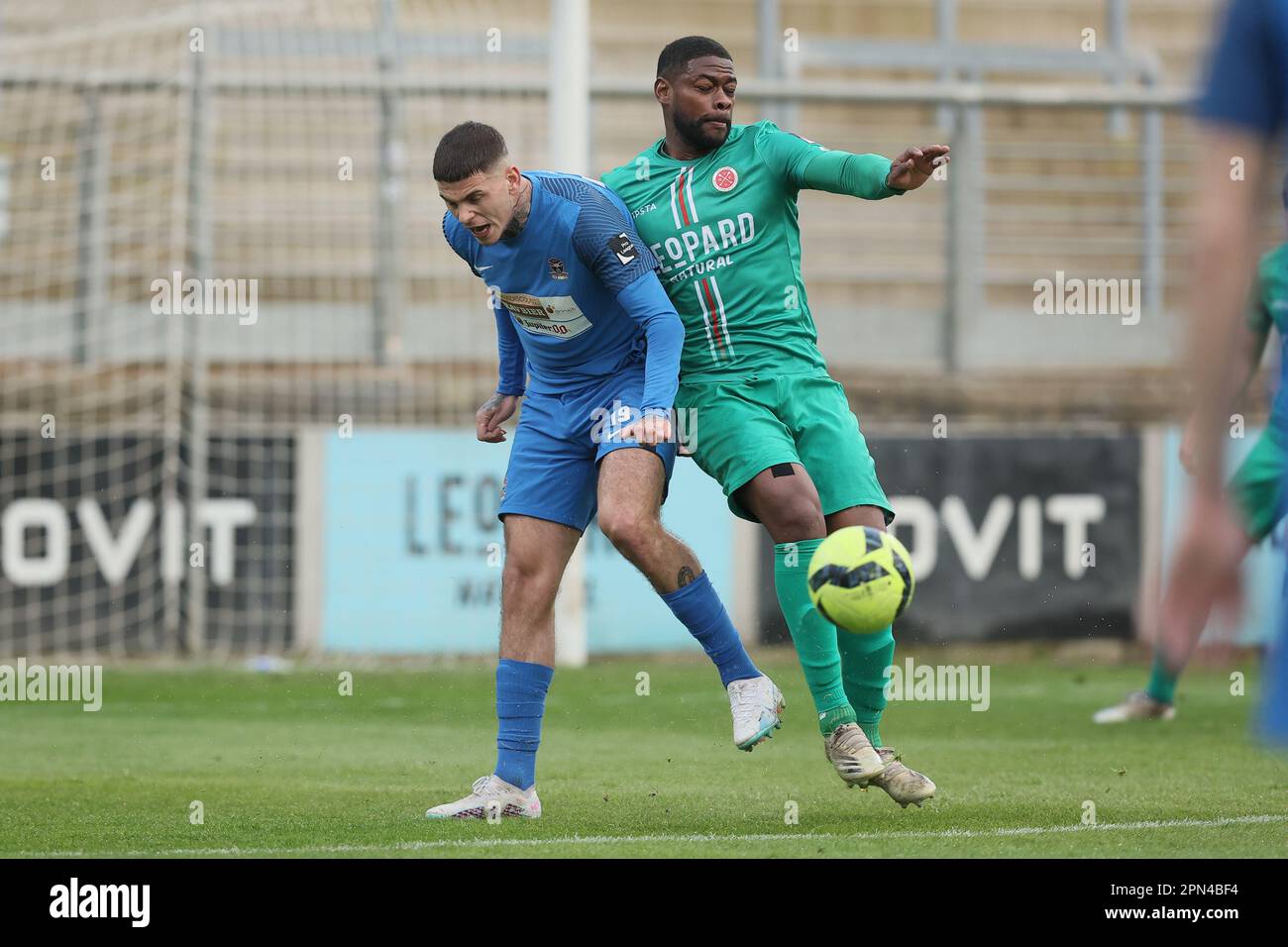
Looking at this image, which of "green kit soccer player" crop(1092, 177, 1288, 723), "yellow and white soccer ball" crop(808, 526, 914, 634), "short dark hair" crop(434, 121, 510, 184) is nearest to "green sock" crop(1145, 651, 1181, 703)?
"green kit soccer player" crop(1092, 177, 1288, 723)

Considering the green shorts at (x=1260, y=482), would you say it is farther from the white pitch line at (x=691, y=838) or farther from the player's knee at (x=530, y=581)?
the player's knee at (x=530, y=581)

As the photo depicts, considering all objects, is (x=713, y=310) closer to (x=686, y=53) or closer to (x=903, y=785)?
(x=686, y=53)

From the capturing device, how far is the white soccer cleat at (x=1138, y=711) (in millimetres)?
8273

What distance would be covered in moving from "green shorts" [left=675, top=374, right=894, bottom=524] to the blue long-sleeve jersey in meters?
0.29

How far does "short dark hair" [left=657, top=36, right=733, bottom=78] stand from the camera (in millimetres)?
5738

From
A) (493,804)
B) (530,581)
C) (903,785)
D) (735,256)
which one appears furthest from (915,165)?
(493,804)

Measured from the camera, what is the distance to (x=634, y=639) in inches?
438

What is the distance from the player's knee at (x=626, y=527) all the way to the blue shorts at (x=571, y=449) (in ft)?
0.68

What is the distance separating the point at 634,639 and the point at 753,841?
20.4ft

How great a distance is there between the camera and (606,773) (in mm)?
6543

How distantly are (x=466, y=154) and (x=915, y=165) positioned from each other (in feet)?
4.19

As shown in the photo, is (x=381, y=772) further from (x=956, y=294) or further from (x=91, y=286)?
(x=956, y=294)

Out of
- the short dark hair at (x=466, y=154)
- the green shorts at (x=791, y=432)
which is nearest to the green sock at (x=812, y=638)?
the green shorts at (x=791, y=432)
